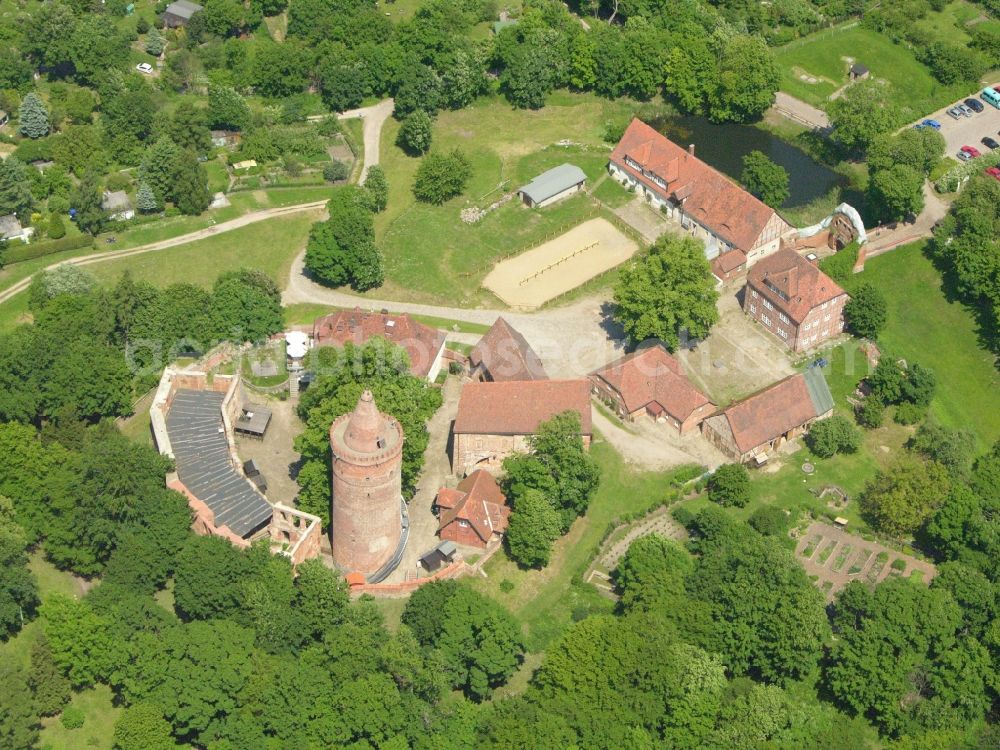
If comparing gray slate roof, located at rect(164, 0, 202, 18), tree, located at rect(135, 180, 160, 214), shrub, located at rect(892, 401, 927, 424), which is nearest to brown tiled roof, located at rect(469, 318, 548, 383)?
shrub, located at rect(892, 401, 927, 424)

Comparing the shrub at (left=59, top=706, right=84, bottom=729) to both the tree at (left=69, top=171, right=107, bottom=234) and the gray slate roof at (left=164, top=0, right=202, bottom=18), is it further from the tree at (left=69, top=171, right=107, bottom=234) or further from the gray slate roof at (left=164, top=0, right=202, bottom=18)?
the gray slate roof at (left=164, top=0, right=202, bottom=18)

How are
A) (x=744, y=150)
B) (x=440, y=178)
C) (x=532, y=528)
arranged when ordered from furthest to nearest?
(x=744, y=150) → (x=440, y=178) → (x=532, y=528)

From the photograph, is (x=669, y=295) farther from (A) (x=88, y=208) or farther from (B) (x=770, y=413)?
(A) (x=88, y=208)

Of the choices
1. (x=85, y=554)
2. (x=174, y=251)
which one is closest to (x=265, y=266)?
(x=174, y=251)

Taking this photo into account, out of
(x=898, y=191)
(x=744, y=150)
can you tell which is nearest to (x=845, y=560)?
(x=898, y=191)

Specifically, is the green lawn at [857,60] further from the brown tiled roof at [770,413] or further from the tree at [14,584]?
the tree at [14,584]

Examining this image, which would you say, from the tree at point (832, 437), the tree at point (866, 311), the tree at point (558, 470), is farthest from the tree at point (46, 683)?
the tree at point (866, 311)
